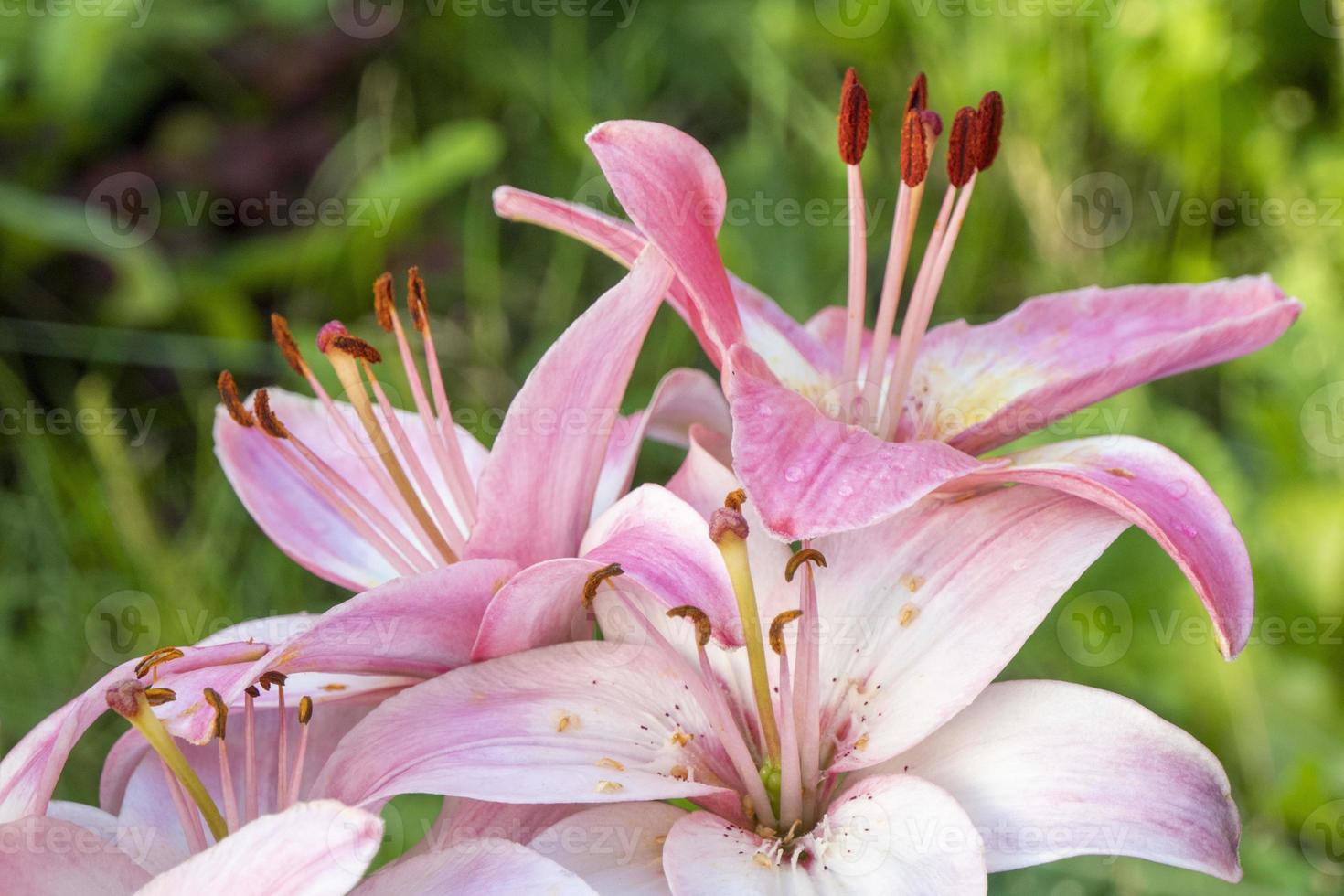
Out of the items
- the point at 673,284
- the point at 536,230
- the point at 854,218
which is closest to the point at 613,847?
the point at 673,284

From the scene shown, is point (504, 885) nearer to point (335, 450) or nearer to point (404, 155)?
point (335, 450)

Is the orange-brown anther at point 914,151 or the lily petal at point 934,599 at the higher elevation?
the orange-brown anther at point 914,151

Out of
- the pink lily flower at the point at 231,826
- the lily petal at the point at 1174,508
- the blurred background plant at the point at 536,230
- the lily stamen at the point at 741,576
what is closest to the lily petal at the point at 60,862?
the pink lily flower at the point at 231,826

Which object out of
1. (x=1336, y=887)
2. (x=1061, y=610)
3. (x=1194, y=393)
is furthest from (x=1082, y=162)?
(x=1336, y=887)

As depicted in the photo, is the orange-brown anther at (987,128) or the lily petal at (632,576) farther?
the orange-brown anther at (987,128)

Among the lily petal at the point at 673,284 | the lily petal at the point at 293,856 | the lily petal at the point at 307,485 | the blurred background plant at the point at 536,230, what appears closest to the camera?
the lily petal at the point at 293,856

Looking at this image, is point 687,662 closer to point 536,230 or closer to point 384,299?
point 384,299

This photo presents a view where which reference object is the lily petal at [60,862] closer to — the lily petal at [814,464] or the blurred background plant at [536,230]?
the lily petal at [814,464]
